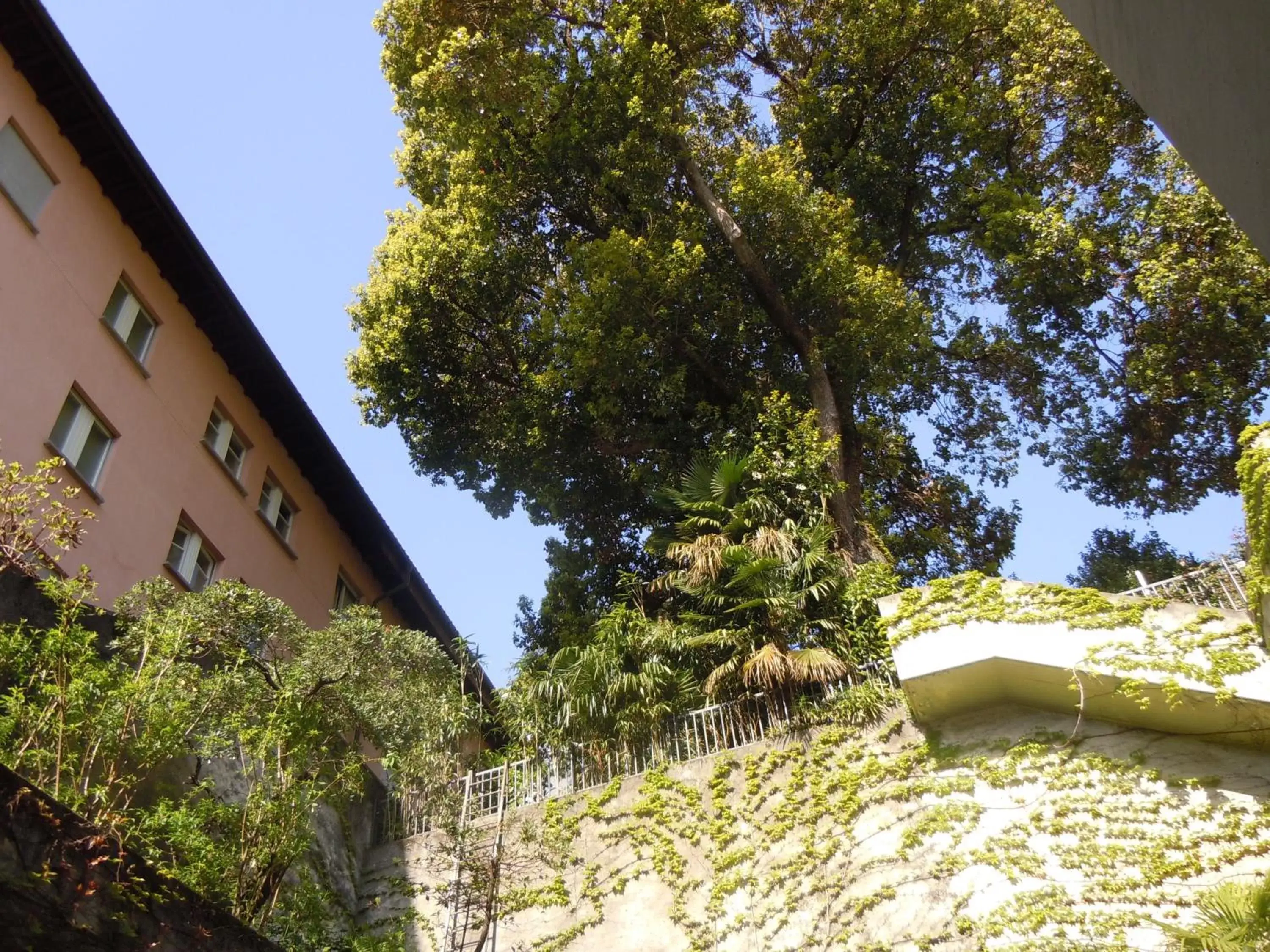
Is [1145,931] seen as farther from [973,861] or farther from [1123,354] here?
[1123,354]

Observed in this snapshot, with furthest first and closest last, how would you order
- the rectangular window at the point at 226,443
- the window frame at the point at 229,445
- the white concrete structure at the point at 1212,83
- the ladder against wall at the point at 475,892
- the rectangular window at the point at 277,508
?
the rectangular window at the point at 277,508
the rectangular window at the point at 226,443
the window frame at the point at 229,445
the ladder against wall at the point at 475,892
the white concrete structure at the point at 1212,83

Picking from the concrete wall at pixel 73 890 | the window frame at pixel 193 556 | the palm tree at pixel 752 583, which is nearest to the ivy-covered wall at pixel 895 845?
the palm tree at pixel 752 583

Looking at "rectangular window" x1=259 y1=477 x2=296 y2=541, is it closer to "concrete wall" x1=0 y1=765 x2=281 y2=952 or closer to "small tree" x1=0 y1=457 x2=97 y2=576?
"small tree" x1=0 y1=457 x2=97 y2=576

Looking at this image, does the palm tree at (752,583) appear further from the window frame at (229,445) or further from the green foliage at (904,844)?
the window frame at (229,445)

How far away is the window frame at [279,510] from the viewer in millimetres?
15458

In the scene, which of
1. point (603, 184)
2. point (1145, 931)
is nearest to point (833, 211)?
point (603, 184)

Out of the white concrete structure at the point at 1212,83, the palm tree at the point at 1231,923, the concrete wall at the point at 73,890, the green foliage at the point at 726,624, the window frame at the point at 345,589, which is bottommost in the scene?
the palm tree at the point at 1231,923

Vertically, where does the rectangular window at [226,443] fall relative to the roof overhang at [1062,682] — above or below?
above

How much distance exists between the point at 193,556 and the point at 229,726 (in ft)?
16.9

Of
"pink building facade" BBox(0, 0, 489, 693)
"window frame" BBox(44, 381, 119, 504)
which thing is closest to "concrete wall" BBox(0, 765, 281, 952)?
"pink building facade" BBox(0, 0, 489, 693)

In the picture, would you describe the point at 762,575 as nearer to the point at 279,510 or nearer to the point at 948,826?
the point at 948,826

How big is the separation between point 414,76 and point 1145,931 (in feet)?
50.6

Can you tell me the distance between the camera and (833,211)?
55.0 ft

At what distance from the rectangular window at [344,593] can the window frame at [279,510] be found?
4.29ft
